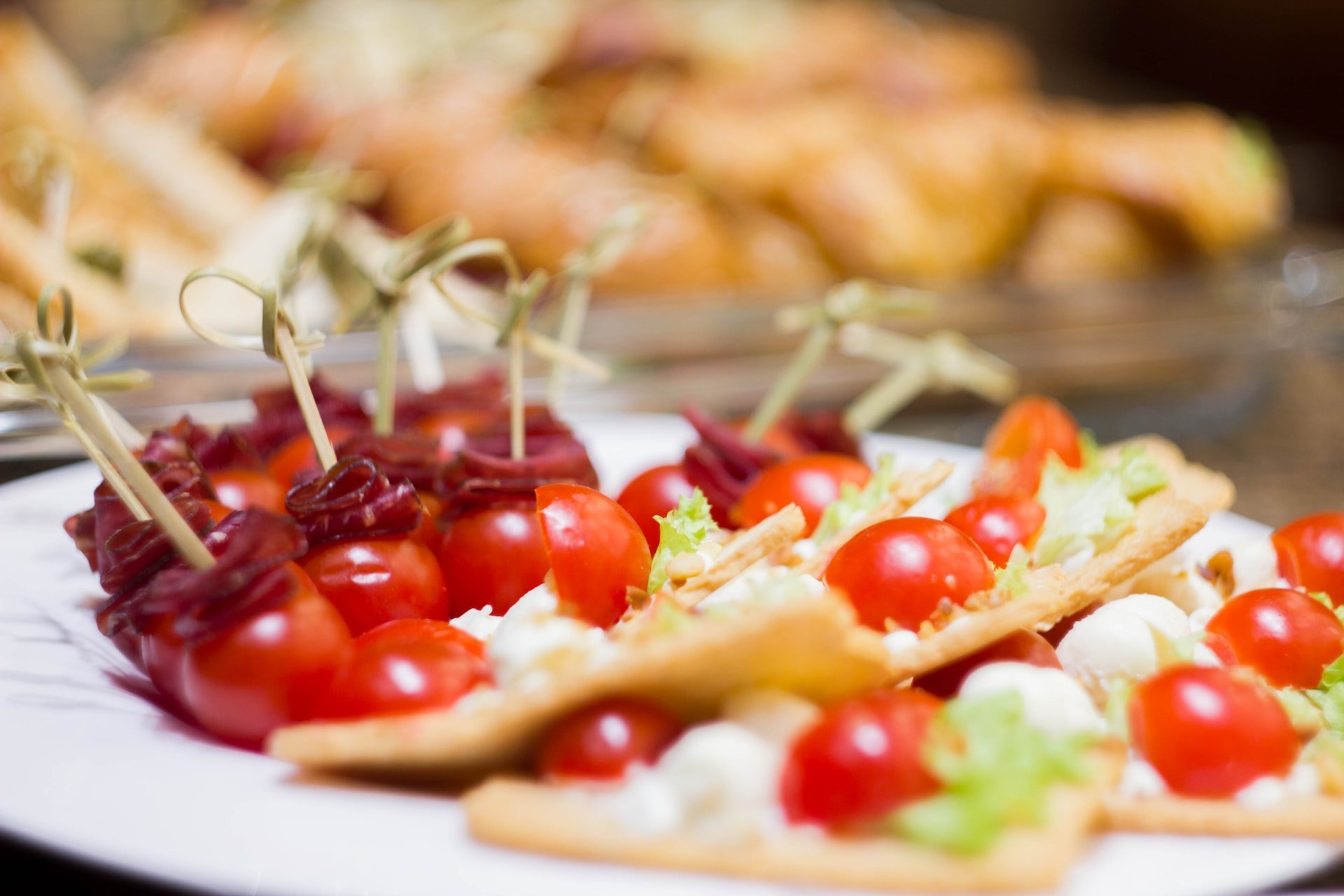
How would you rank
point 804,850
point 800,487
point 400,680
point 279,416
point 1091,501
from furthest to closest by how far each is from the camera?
1. point 279,416
2. point 800,487
3. point 1091,501
4. point 400,680
5. point 804,850

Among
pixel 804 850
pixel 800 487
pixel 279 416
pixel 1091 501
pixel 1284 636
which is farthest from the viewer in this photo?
pixel 279 416

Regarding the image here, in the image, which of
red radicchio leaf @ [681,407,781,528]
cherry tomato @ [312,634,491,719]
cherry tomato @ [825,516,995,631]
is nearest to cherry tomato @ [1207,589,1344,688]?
cherry tomato @ [825,516,995,631]

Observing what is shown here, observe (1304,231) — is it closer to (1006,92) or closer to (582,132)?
(1006,92)

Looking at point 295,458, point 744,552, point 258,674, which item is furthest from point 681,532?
point 295,458

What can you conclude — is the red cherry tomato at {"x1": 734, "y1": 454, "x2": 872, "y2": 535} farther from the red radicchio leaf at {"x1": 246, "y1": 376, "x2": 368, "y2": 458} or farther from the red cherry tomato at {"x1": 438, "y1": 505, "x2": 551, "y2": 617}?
the red radicchio leaf at {"x1": 246, "y1": 376, "x2": 368, "y2": 458}

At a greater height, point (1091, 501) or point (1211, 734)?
point (1091, 501)

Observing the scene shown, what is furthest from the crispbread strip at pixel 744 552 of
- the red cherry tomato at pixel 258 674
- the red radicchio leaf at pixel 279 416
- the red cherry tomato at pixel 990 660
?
the red radicchio leaf at pixel 279 416

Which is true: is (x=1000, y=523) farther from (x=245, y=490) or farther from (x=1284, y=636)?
(x=245, y=490)
